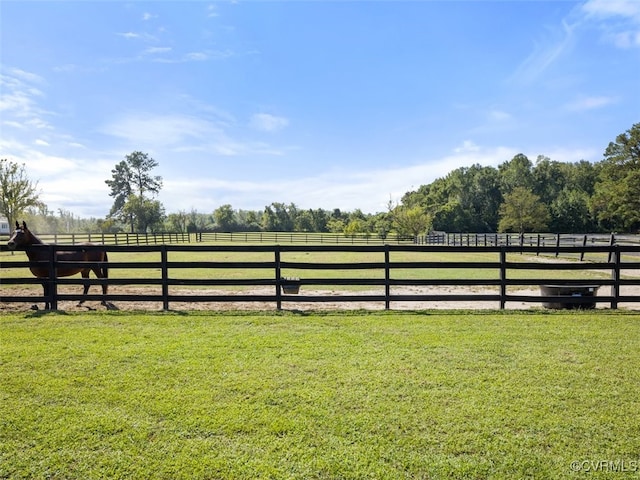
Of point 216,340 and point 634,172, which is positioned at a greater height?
point 634,172

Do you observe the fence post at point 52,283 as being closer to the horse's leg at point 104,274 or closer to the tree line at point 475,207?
the horse's leg at point 104,274

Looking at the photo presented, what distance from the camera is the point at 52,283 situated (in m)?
7.57

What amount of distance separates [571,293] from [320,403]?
6.60 meters

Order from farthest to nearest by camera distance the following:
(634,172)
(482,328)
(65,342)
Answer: (634,172) → (482,328) → (65,342)

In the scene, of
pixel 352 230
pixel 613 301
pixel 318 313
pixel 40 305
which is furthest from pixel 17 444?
pixel 352 230

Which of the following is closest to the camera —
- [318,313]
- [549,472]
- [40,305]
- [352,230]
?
[549,472]

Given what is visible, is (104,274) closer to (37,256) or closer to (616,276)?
(37,256)

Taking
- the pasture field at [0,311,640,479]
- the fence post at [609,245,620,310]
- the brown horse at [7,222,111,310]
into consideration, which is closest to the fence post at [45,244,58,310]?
the brown horse at [7,222,111,310]

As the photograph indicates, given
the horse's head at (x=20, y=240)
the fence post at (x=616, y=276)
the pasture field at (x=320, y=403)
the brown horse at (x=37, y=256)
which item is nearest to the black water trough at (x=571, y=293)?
the fence post at (x=616, y=276)

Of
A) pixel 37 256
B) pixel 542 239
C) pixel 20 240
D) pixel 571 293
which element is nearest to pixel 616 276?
pixel 571 293

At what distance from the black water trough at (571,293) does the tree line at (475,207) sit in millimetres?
37212

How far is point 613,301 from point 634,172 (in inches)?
1755

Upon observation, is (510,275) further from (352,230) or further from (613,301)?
(352,230)

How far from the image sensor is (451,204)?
65.8m
